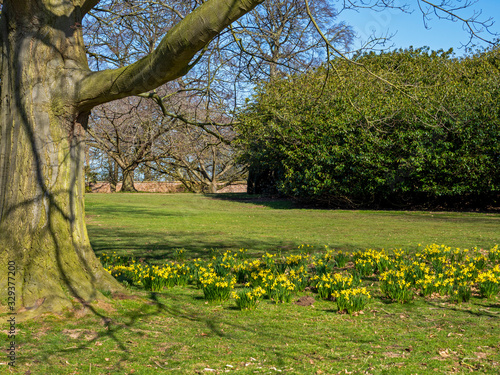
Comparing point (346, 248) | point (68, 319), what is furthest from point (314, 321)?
point (346, 248)

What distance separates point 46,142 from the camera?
14.3 feet

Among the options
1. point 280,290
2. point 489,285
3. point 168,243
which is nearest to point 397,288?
point 489,285

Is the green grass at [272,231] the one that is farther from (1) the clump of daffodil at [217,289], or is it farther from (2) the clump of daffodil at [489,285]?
(2) the clump of daffodil at [489,285]

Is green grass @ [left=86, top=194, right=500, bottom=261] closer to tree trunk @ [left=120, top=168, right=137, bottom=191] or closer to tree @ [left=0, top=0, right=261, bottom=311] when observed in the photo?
tree @ [left=0, top=0, right=261, bottom=311]

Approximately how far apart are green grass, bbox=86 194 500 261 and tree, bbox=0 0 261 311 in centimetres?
368

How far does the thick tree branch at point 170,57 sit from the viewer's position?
11.9ft

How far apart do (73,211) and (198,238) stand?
20.6ft

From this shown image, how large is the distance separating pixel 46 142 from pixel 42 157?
0.49 ft

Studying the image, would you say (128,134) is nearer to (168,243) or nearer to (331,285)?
(168,243)

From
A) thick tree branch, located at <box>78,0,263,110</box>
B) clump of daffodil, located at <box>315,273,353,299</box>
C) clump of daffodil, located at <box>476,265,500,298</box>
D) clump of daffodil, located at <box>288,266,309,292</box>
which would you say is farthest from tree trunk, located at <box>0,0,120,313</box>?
clump of daffodil, located at <box>476,265,500,298</box>

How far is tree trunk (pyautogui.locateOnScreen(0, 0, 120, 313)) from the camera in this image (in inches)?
168

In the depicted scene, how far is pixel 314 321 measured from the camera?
4.59m

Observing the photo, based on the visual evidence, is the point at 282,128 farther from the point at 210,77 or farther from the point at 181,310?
the point at 181,310

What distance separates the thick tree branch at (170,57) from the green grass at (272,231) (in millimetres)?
4226
